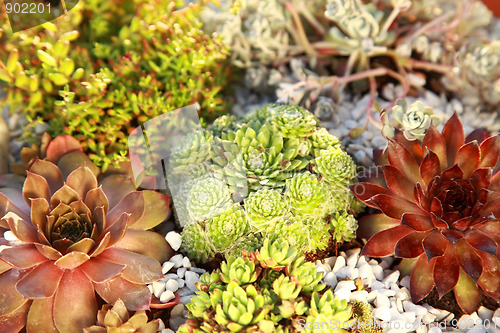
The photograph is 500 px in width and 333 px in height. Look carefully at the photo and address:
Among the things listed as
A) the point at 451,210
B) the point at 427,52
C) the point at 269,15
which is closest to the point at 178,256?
the point at 451,210

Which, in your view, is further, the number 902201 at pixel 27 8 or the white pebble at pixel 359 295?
the number 902201 at pixel 27 8

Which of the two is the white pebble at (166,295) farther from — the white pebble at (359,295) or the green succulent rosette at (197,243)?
the white pebble at (359,295)

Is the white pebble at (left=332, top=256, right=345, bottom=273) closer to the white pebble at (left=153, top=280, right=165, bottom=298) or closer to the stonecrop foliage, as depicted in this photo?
the white pebble at (left=153, top=280, right=165, bottom=298)

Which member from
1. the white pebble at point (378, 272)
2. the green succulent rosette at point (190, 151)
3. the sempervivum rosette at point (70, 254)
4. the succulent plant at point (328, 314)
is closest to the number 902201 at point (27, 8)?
the sempervivum rosette at point (70, 254)

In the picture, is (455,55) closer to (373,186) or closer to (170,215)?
(373,186)

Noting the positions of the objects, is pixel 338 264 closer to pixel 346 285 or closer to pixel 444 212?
pixel 346 285

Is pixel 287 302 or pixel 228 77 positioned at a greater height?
pixel 228 77
